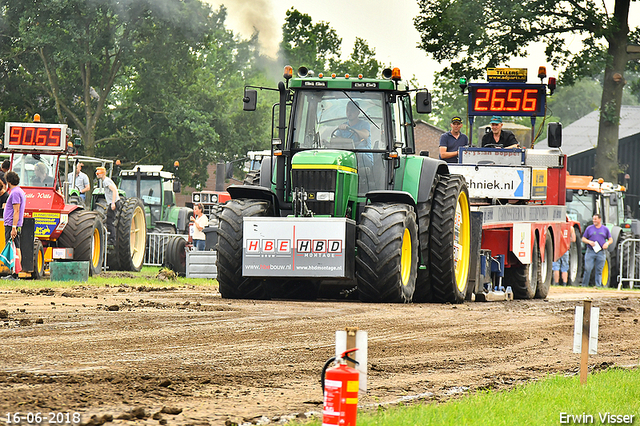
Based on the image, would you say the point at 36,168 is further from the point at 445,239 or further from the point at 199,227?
the point at 445,239

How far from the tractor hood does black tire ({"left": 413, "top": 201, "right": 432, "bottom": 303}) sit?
43.7 inches

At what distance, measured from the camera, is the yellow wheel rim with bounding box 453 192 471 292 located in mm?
13867

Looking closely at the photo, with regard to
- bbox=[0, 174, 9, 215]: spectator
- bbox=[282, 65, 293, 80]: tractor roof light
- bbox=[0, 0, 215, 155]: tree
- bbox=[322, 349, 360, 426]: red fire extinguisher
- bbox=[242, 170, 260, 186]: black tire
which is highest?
bbox=[0, 0, 215, 155]: tree

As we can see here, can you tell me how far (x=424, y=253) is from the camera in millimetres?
12852

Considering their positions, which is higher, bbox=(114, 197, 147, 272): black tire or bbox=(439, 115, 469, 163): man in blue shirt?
bbox=(439, 115, 469, 163): man in blue shirt

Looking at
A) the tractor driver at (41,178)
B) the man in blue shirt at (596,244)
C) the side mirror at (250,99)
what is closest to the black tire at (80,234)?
the tractor driver at (41,178)

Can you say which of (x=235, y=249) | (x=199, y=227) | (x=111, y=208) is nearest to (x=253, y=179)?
(x=235, y=249)

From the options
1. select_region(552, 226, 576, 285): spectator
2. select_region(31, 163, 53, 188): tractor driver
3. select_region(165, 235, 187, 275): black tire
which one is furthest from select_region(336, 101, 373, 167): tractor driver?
select_region(552, 226, 576, 285): spectator

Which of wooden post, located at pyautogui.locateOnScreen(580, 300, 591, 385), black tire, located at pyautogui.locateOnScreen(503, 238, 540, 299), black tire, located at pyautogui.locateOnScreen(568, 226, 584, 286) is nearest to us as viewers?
wooden post, located at pyautogui.locateOnScreen(580, 300, 591, 385)

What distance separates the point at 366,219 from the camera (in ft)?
38.4

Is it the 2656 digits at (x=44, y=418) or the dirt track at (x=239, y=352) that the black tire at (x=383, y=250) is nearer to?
the dirt track at (x=239, y=352)

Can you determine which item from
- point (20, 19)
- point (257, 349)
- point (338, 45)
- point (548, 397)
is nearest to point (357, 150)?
point (257, 349)

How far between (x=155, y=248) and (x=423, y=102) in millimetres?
13890

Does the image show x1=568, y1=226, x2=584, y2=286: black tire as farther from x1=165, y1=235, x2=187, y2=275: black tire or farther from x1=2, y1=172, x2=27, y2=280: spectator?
x1=2, y1=172, x2=27, y2=280: spectator
